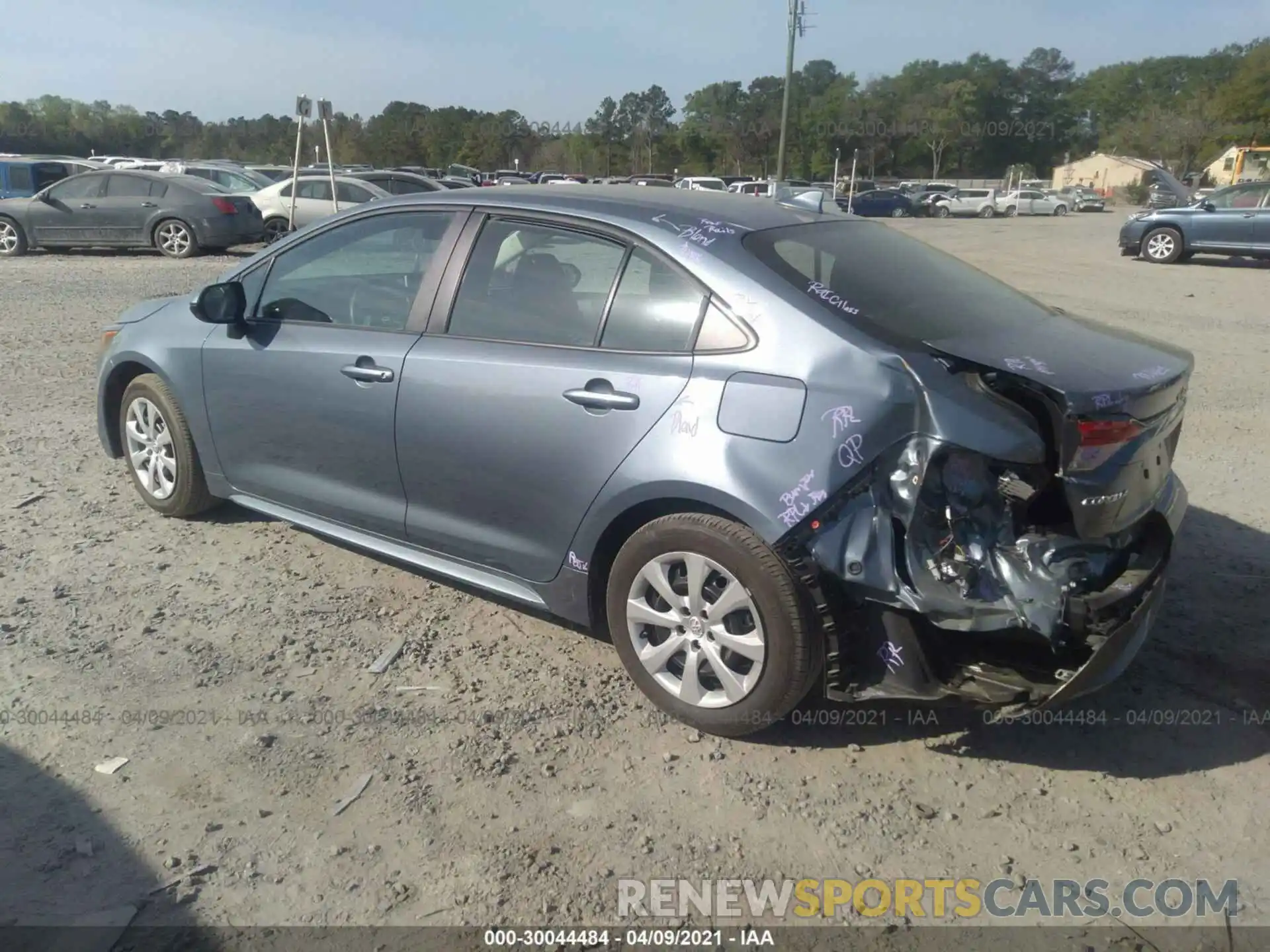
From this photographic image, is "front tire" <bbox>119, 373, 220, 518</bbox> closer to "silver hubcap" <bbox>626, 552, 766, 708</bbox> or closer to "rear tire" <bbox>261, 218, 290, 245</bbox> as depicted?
"silver hubcap" <bbox>626, 552, 766, 708</bbox>

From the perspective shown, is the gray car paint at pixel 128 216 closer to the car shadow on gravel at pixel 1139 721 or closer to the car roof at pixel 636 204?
the car roof at pixel 636 204

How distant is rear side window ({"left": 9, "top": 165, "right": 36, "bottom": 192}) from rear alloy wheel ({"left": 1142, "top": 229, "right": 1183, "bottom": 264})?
23053 mm

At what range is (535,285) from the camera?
368 centimetres

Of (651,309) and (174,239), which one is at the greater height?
(651,309)

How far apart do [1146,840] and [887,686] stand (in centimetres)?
81

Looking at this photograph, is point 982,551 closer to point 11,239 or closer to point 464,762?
point 464,762

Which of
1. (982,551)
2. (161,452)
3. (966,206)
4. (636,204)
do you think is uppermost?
(636,204)

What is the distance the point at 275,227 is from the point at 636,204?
17.4 metres

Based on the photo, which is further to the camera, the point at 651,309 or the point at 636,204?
the point at 636,204

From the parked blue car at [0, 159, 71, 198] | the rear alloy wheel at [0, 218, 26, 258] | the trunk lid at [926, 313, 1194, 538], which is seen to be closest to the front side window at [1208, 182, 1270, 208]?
the trunk lid at [926, 313, 1194, 538]

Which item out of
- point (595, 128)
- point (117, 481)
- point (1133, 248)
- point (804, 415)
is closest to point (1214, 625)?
point (804, 415)

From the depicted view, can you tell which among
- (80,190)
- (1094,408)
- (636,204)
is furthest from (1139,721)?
(80,190)

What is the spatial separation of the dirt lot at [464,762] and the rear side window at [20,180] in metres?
21.3

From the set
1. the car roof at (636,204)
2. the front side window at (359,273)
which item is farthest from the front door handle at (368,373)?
the car roof at (636,204)
